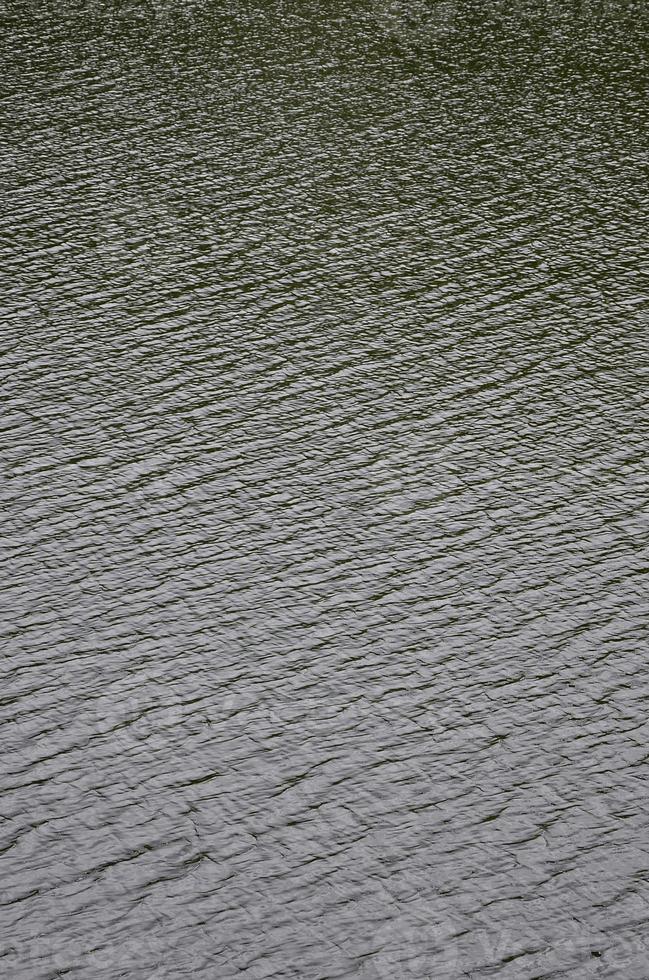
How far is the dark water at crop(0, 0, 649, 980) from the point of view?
22.6 m

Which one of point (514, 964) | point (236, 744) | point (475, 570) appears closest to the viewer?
point (514, 964)

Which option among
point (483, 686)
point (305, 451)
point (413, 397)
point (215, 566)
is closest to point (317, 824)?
point (483, 686)

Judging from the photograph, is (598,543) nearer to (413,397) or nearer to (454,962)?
(413,397)

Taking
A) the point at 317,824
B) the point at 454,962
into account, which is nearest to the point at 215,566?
the point at 317,824

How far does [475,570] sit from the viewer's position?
31.0 metres

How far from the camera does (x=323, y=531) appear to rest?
32.5 m

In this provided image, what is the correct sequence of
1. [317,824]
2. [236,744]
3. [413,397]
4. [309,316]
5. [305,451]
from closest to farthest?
[317,824] → [236,744] → [305,451] → [413,397] → [309,316]

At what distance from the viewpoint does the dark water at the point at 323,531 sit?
22.6 metres

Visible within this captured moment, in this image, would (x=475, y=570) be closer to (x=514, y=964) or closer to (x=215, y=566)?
(x=215, y=566)

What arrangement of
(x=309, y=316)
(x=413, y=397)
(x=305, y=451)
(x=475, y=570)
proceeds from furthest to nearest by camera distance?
1. (x=309, y=316)
2. (x=413, y=397)
3. (x=305, y=451)
4. (x=475, y=570)

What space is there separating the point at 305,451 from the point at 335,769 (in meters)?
12.3

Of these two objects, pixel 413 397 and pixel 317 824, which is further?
pixel 413 397

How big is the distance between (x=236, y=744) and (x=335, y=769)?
6.79ft

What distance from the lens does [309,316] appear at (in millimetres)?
42562
